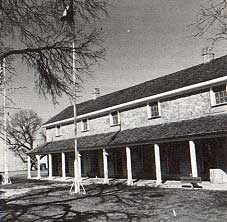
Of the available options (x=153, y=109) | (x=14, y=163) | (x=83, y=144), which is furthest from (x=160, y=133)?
(x=14, y=163)

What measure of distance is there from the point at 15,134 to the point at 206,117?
46.5 m

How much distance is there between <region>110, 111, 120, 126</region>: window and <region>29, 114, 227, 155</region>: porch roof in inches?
41.9

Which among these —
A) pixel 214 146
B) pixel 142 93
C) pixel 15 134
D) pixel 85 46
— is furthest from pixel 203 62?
pixel 15 134

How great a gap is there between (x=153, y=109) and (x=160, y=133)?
349 cm

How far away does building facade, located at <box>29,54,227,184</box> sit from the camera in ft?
59.9

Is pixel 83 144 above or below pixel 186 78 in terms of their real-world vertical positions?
below

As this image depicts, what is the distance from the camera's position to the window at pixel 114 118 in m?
25.9

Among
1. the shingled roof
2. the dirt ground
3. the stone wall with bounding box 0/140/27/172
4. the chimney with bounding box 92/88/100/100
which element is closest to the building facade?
the shingled roof

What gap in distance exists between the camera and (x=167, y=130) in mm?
19797

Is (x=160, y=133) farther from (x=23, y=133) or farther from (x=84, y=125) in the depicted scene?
(x=23, y=133)

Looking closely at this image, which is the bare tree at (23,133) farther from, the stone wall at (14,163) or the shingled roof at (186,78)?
the shingled roof at (186,78)

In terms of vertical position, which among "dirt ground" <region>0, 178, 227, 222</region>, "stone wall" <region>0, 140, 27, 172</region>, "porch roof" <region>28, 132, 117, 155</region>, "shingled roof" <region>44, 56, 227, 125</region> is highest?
"shingled roof" <region>44, 56, 227, 125</region>

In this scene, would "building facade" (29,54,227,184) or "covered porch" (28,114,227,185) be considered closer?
"covered porch" (28,114,227,185)

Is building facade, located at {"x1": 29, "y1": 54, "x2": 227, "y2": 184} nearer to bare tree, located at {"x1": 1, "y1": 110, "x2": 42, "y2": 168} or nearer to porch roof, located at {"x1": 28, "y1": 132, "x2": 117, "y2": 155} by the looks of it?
porch roof, located at {"x1": 28, "y1": 132, "x2": 117, "y2": 155}
